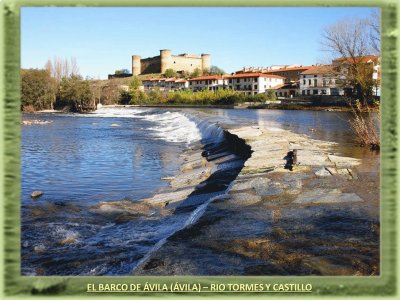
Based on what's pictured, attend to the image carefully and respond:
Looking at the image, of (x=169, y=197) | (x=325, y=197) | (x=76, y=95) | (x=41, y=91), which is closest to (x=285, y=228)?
(x=325, y=197)

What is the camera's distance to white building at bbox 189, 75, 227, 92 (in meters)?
75.5

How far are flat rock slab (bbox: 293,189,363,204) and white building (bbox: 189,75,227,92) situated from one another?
2742 inches

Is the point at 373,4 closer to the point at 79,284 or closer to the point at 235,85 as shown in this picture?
the point at 79,284

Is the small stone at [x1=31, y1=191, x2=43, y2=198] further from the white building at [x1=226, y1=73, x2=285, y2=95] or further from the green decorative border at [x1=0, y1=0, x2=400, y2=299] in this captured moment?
the white building at [x1=226, y1=73, x2=285, y2=95]

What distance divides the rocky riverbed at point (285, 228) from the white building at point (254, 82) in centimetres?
6371

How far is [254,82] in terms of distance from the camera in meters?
70.1

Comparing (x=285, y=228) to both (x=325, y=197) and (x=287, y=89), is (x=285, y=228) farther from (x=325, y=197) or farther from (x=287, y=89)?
(x=287, y=89)

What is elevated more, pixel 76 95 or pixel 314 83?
pixel 314 83

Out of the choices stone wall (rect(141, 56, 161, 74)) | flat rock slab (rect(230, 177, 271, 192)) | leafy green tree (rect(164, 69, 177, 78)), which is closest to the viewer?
flat rock slab (rect(230, 177, 271, 192))

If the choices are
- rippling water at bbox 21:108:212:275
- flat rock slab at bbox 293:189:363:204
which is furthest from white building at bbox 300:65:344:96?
flat rock slab at bbox 293:189:363:204

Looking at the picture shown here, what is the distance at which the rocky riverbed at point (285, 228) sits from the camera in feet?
9.47

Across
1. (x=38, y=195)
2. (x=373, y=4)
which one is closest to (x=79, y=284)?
(x=373, y=4)

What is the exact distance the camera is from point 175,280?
6.58 ft

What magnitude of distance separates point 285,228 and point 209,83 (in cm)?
7569
